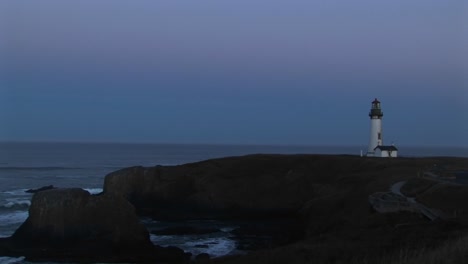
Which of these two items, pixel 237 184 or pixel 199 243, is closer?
pixel 199 243

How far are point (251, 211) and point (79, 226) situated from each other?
69.5 ft

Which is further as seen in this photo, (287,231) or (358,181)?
Answer: (358,181)

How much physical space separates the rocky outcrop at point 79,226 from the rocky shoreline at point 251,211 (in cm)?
6

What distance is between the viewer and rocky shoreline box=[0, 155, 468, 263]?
78.9 feet

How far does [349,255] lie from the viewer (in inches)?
667

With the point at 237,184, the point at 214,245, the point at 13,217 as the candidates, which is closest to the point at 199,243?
the point at 214,245

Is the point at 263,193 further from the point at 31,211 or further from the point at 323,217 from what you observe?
the point at 31,211

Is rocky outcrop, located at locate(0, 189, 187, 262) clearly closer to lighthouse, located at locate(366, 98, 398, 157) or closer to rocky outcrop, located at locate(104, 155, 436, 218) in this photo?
rocky outcrop, located at locate(104, 155, 436, 218)

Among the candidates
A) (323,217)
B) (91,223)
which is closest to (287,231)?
(323,217)

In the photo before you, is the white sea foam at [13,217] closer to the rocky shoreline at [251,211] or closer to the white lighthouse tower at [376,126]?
the rocky shoreline at [251,211]

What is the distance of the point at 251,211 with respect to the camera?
54.7 m

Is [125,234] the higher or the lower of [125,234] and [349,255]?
the lower

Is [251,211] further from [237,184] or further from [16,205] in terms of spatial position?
[16,205]

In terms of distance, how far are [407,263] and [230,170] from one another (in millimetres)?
50022
